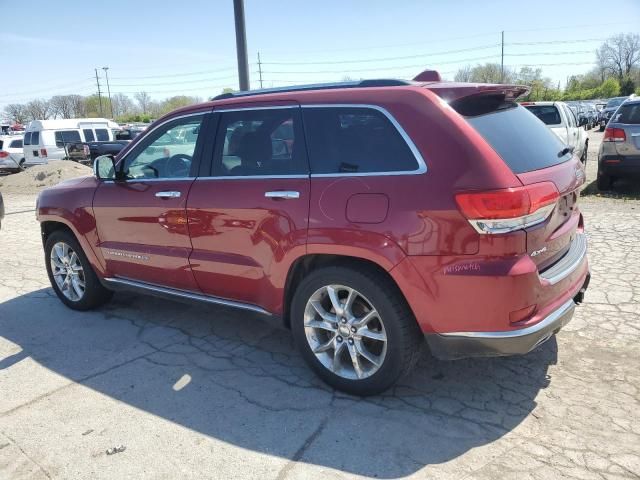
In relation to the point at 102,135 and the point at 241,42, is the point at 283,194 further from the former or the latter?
the point at 102,135

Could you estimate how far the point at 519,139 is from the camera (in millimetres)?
3098

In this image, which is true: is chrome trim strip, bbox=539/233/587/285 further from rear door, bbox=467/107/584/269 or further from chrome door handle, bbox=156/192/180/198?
chrome door handle, bbox=156/192/180/198

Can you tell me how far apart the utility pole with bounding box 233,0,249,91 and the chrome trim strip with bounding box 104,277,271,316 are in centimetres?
412

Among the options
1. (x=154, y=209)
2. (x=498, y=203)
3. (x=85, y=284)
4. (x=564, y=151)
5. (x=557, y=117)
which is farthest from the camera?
(x=557, y=117)

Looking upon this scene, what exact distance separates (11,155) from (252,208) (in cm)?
2216

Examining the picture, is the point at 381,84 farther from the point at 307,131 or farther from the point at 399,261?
the point at 399,261

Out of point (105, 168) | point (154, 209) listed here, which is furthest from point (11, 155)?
point (154, 209)

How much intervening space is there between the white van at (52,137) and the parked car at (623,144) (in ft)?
58.9

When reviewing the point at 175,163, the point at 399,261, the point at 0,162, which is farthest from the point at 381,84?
the point at 0,162

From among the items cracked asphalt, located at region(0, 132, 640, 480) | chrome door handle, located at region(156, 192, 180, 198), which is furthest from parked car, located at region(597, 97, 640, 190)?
chrome door handle, located at region(156, 192, 180, 198)

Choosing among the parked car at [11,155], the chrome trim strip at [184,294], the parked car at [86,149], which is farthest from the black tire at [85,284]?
the parked car at [11,155]

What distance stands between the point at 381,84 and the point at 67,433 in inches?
111

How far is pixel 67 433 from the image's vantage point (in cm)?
306

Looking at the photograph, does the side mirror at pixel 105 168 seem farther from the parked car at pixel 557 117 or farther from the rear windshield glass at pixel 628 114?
the parked car at pixel 557 117
